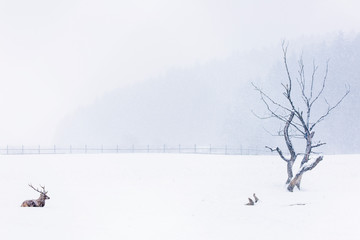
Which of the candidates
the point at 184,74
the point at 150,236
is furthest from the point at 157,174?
the point at 184,74

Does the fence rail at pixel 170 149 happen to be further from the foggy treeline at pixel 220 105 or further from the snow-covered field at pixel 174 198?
the snow-covered field at pixel 174 198

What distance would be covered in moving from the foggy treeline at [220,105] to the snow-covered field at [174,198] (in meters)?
34.7

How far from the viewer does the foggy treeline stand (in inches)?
3173

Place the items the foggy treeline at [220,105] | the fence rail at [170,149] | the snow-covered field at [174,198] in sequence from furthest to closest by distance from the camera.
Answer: the foggy treeline at [220,105] < the fence rail at [170,149] < the snow-covered field at [174,198]

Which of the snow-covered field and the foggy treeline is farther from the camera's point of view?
the foggy treeline

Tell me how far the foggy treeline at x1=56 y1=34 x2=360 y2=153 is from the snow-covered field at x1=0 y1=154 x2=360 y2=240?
34.7m

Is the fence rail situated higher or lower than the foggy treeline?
lower

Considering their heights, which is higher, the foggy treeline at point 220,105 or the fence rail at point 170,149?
the foggy treeline at point 220,105

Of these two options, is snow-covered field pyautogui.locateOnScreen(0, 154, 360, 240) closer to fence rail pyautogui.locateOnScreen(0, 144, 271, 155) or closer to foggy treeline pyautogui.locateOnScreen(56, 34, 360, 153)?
fence rail pyautogui.locateOnScreen(0, 144, 271, 155)

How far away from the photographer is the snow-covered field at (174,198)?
655 inches

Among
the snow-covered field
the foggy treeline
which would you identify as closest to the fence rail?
the foggy treeline

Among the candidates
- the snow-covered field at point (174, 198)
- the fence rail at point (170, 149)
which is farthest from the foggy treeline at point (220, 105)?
the snow-covered field at point (174, 198)

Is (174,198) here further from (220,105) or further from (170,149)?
(220,105)

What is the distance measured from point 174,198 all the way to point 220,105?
88.4 m
